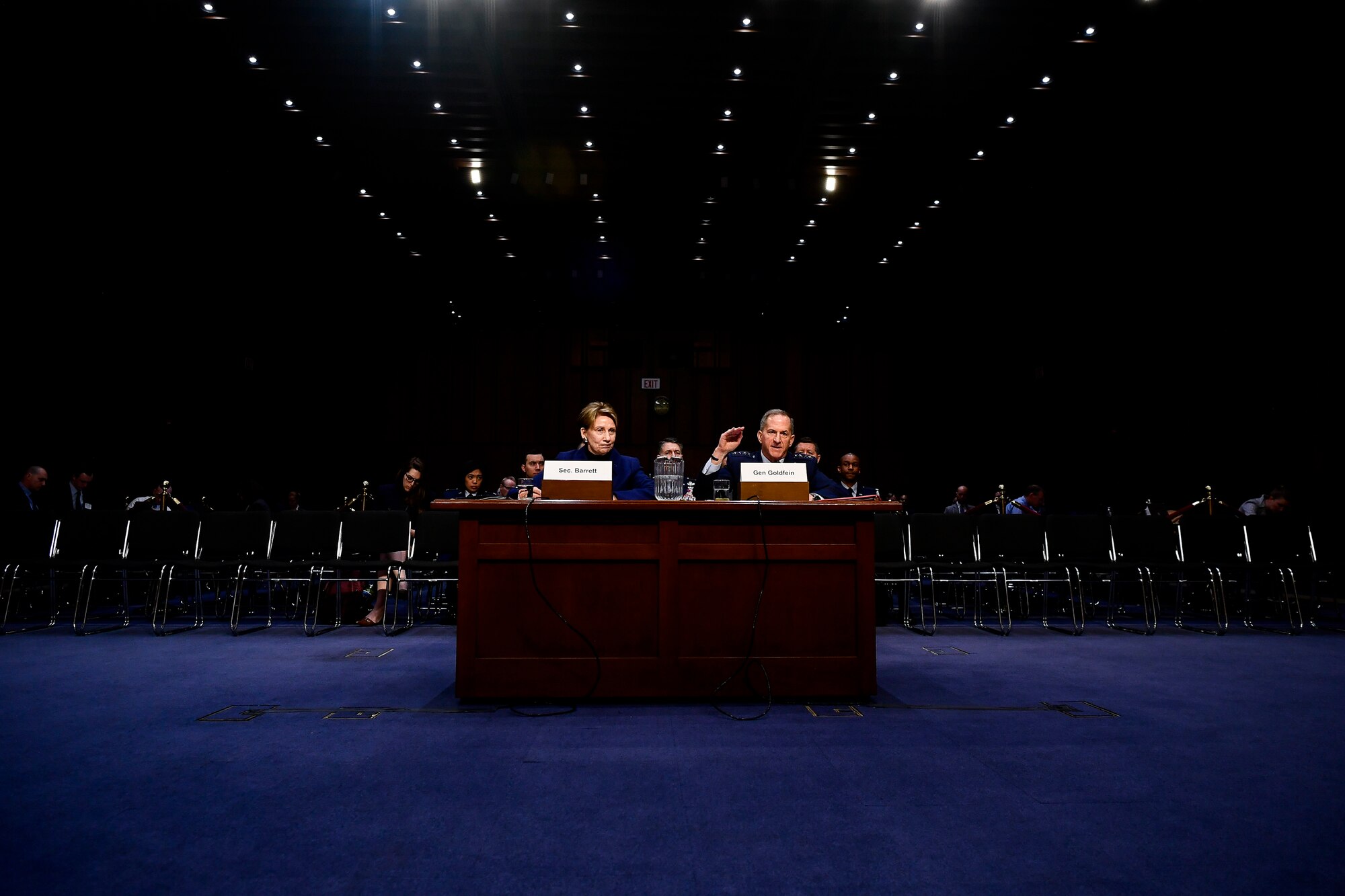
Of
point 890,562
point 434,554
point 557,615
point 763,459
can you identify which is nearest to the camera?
point 557,615

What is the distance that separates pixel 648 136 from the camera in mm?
7746

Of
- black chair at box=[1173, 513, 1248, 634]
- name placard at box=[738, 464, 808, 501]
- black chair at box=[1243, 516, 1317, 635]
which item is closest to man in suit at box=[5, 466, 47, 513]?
name placard at box=[738, 464, 808, 501]

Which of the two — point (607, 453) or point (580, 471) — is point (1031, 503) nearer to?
point (607, 453)

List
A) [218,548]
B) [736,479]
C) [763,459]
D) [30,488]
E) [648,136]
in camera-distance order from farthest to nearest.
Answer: [648,136] < [30,488] < [218,548] < [763,459] < [736,479]

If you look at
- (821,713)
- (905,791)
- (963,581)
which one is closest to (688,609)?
(821,713)

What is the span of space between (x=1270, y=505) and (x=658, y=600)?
7876 millimetres

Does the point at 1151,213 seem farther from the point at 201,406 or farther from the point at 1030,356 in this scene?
the point at 201,406

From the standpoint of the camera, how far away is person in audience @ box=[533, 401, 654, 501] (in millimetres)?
3980

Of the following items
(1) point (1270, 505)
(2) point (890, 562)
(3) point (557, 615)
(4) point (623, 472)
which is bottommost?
(3) point (557, 615)


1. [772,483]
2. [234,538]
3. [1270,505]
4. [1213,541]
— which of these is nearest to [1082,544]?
[1213,541]

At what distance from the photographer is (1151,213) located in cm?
811

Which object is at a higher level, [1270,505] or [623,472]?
[1270,505]

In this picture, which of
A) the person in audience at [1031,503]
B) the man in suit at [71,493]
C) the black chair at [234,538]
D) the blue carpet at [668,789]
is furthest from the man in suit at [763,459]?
the man in suit at [71,493]

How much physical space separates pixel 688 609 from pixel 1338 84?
7.40 meters
